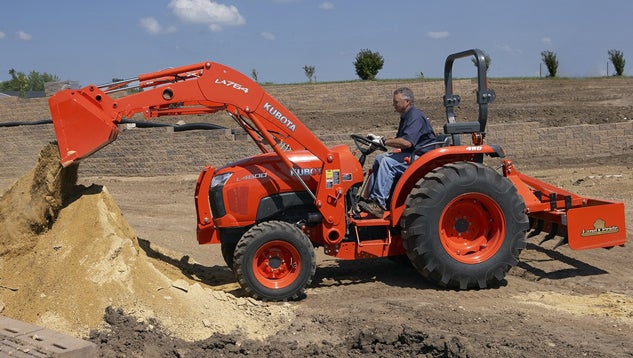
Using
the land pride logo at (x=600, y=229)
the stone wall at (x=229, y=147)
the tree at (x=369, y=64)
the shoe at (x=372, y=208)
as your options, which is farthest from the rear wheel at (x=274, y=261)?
the tree at (x=369, y=64)

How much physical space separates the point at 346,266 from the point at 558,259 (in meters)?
2.47

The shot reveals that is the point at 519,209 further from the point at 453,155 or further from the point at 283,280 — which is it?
the point at 283,280

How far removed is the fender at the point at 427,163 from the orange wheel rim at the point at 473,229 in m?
0.42

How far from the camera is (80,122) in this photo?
6281 mm

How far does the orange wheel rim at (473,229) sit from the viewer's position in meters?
6.94

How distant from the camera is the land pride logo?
7.25 m

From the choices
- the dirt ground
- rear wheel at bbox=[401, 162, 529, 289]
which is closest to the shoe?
rear wheel at bbox=[401, 162, 529, 289]

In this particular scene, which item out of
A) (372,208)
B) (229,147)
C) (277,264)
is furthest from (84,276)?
(229,147)

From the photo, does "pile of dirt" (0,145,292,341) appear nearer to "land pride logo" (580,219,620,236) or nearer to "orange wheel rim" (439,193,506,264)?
"orange wheel rim" (439,193,506,264)

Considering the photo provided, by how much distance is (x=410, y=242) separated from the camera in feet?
22.1

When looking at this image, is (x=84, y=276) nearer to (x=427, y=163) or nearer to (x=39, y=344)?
(x=39, y=344)

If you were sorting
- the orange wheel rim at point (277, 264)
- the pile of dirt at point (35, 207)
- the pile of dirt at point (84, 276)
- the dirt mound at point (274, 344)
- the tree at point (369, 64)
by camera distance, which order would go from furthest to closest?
the tree at point (369, 64)
the pile of dirt at point (35, 207)
the orange wheel rim at point (277, 264)
the pile of dirt at point (84, 276)
the dirt mound at point (274, 344)

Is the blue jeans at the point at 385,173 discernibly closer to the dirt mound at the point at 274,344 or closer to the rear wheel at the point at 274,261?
the rear wheel at the point at 274,261

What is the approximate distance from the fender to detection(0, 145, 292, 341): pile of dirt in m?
1.51
